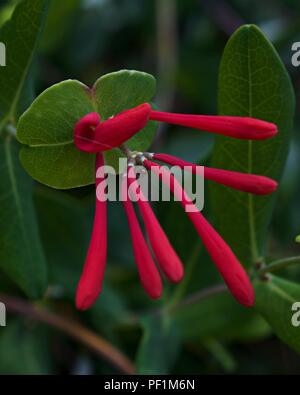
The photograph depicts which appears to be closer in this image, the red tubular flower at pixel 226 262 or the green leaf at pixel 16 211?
the red tubular flower at pixel 226 262

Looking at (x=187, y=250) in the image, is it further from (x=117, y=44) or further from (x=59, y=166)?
(x=117, y=44)

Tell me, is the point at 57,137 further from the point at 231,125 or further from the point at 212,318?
the point at 212,318

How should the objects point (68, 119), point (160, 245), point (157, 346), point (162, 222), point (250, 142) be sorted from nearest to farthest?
point (160, 245) → point (68, 119) → point (250, 142) → point (157, 346) → point (162, 222)

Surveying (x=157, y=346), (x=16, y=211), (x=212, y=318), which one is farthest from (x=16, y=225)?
(x=212, y=318)

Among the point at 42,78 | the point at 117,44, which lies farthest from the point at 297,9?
the point at 42,78

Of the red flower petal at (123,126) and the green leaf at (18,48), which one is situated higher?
the green leaf at (18,48)

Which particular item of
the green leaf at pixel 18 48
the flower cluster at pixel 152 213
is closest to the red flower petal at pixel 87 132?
the flower cluster at pixel 152 213

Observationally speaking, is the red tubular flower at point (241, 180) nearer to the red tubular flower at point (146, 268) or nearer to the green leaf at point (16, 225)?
the red tubular flower at point (146, 268)
